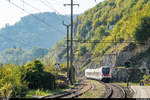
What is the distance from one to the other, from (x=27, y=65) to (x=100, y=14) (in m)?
157

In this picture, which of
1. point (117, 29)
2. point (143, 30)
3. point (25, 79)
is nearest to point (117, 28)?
point (117, 29)

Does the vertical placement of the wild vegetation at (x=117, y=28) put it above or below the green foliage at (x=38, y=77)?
above

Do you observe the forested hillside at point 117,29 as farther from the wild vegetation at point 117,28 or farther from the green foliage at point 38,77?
the green foliage at point 38,77

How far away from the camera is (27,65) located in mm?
30656

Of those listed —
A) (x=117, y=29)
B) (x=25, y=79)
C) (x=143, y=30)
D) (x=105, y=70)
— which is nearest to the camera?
(x=25, y=79)

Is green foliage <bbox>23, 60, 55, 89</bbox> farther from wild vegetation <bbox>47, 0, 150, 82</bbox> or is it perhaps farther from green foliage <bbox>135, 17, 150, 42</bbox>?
green foliage <bbox>135, 17, 150, 42</bbox>

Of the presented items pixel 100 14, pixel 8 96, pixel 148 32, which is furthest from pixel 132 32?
pixel 100 14

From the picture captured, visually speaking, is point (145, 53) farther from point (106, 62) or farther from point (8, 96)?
point (8, 96)

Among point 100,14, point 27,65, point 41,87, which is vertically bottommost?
point 41,87

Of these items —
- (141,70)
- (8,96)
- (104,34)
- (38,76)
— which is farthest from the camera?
(104,34)

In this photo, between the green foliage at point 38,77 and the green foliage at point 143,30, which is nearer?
the green foliage at point 38,77

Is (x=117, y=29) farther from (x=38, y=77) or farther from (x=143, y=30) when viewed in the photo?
(x=38, y=77)

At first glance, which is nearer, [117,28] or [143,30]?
[143,30]

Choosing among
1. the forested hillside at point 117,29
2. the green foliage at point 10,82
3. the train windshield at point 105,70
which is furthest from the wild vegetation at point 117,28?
the green foliage at point 10,82
